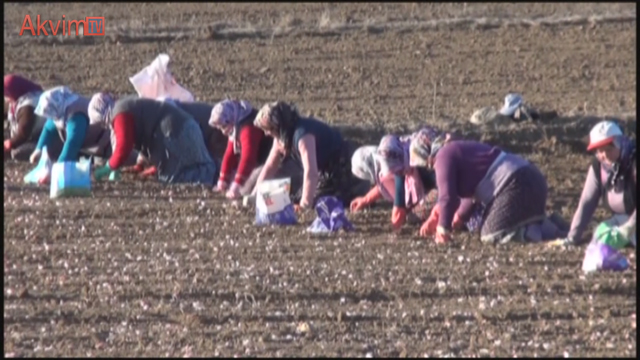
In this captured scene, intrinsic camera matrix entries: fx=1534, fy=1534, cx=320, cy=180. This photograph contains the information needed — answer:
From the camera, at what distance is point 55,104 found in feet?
50.1

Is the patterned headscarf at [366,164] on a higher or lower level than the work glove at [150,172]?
higher

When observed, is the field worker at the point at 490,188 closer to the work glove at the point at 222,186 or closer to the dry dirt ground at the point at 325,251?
the dry dirt ground at the point at 325,251

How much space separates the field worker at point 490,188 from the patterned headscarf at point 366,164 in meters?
1.04

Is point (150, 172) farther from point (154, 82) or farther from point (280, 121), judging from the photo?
point (280, 121)

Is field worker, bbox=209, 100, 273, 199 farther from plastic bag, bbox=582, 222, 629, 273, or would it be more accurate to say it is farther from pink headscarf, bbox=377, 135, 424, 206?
plastic bag, bbox=582, 222, 629, 273

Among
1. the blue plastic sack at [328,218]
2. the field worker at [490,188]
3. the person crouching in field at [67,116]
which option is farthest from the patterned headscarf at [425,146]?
the person crouching in field at [67,116]

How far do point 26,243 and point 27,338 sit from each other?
3.15 metres

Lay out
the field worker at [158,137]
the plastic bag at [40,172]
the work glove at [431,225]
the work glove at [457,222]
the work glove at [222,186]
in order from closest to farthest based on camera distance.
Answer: the work glove at [431,225] < the work glove at [457,222] < the work glove at [222,186] < the field worker at [158,137] < the plastic bag at [40,172]

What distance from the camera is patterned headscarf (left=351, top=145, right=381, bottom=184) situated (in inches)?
534

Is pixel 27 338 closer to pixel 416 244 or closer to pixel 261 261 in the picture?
pixel 261 261

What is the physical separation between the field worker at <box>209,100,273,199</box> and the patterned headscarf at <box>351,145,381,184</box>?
3.93 feet

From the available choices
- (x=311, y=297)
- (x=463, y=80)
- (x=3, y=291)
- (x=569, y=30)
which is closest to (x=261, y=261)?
(x=311, y=297)

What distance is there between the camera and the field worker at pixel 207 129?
15898 mm

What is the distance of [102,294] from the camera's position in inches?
424
